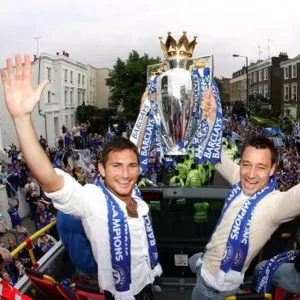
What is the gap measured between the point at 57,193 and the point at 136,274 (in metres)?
0.74

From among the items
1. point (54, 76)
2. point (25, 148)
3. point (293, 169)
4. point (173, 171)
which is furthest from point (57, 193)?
point (54, 76)

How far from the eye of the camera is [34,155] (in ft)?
7.11

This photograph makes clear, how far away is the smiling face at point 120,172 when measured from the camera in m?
2.55

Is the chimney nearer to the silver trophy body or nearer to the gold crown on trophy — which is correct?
the gold crown on trophy

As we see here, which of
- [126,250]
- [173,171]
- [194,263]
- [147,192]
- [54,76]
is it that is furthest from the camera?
[54,76]

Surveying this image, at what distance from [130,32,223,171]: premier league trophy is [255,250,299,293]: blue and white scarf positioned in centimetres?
174

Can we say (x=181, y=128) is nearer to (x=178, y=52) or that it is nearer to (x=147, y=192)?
(x=178, y=52)

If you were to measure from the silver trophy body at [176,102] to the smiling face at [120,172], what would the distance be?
2114 millimetres

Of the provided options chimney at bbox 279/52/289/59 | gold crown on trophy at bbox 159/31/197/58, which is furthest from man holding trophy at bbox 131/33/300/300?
chimney at bbox 279/52/289/59

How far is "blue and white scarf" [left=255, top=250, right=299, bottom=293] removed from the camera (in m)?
2.74

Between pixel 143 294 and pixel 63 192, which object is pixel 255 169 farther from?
pixel 63 192

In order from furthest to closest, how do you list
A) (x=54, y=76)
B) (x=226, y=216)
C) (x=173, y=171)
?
(x=54, y=76)
(x=173, y=171)
(x=226, y=216)

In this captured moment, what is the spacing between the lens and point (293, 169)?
49.8 ft

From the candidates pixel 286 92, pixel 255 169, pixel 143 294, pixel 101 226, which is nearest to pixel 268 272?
pixel 255 169
